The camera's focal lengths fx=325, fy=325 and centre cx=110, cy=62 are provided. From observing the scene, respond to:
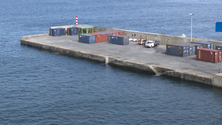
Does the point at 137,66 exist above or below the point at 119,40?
below

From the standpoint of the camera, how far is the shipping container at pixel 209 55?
80688 millimetres

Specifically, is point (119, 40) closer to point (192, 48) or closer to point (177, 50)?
point (177, 50)

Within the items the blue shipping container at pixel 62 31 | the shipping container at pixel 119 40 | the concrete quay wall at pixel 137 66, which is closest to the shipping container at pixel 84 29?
the blue shipping container at pixel 62 31

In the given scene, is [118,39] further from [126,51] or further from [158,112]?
[158,112]

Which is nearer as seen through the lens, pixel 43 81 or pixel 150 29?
pixel 43 81

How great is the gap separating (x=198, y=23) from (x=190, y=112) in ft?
437

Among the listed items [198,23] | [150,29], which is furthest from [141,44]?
[198,23]

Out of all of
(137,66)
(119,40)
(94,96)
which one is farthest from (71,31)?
(94,96)

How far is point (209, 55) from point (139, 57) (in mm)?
18507

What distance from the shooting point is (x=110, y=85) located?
73125 mm

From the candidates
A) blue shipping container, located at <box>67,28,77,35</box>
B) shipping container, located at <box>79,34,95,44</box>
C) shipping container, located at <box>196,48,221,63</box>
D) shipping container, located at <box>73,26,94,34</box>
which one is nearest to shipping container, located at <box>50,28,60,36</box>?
blue shipping container, located at <box>67,28,77,35</box>

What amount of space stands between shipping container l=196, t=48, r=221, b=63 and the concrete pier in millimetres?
1516

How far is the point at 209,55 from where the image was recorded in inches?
3219

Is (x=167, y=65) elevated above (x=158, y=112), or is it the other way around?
(x=167, y=65)
